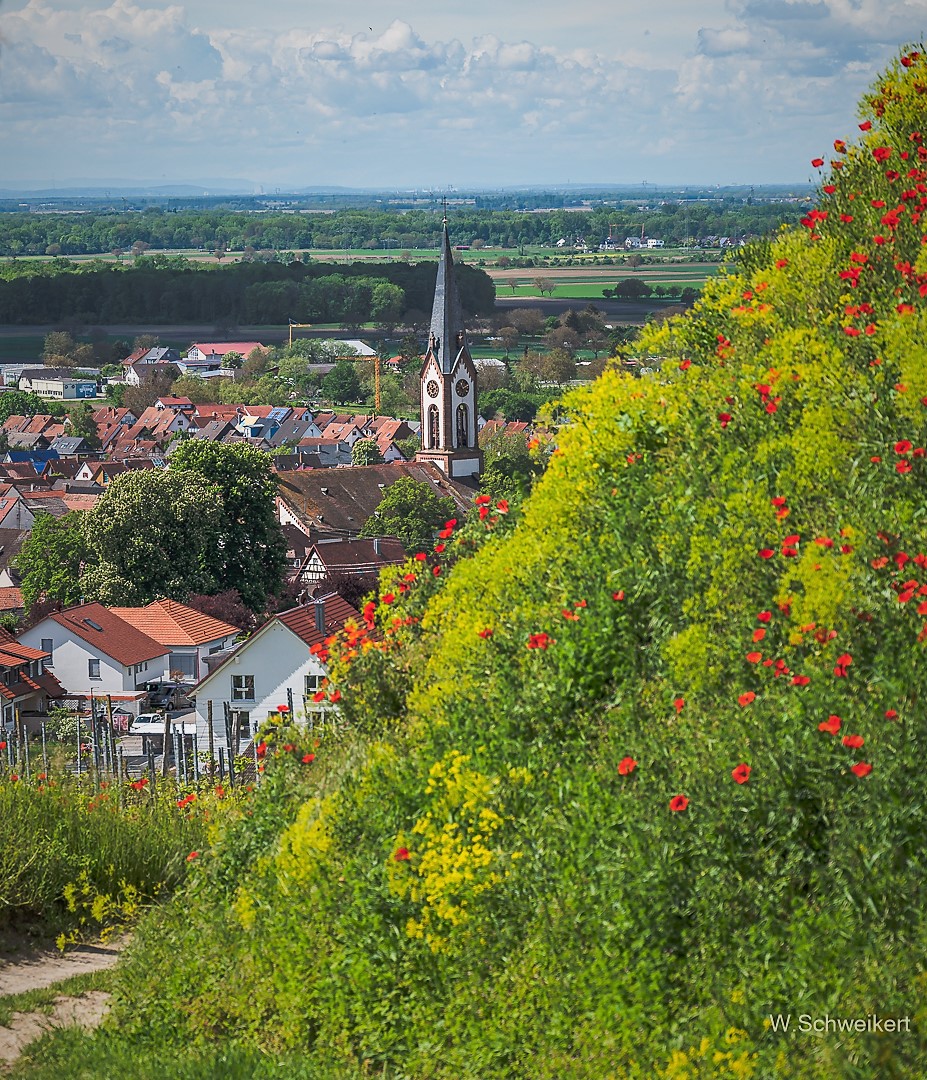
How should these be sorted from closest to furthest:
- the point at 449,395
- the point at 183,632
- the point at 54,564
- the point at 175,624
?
1. the point at 183,632
2. the point at 175,624
3. the point at 54,564
4. the point at 449,395

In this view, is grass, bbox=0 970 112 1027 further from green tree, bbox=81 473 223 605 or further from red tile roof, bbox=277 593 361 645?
green tree, bbox=81 473 223 605

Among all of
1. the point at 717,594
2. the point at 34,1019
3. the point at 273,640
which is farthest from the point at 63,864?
the point at 273,640

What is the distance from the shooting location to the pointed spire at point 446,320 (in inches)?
3322

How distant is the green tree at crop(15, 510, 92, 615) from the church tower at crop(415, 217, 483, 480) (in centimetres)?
3620

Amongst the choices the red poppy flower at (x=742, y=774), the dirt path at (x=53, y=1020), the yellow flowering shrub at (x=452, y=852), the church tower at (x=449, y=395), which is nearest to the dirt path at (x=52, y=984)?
the dirt path at (x=53, y=1020)

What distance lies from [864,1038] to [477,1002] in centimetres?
184

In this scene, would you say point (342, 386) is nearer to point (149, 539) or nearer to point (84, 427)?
point (84, 427)

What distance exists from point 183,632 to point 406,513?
87.5 feet

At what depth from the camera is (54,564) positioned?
51.3m

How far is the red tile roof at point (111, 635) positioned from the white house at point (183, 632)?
0.30m

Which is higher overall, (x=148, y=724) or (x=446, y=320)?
(x=446, y=320)

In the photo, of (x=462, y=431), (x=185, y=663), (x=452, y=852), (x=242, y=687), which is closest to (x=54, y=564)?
(x=185, y=663)

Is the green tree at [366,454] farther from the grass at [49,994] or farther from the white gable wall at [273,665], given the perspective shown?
the grass at [49,994]

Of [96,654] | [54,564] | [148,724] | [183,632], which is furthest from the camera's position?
[54,564]
